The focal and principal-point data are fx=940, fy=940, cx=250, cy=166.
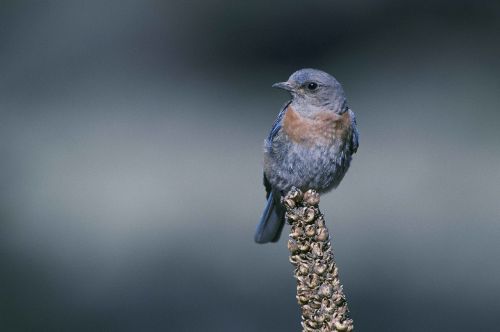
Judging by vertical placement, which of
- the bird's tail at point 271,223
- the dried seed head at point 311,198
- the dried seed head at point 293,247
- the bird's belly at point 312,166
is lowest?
the dried seed head at point 293,247

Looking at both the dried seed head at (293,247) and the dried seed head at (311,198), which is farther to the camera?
the dried seed head at (311,198)

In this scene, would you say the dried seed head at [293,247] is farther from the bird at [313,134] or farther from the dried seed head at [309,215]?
the bird at [313,134]

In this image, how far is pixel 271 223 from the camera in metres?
4.08

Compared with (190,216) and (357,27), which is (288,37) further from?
(190,216)

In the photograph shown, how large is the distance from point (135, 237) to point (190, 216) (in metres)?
0.45

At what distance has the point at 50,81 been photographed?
8.21 metres

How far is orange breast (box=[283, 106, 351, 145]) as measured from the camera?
12.0 ft

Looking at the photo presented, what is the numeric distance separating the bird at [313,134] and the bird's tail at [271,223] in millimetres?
310

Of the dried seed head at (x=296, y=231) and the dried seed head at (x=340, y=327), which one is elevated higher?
the dried seed head at (x=296, y=231)

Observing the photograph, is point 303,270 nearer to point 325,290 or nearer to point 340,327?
point 325,290

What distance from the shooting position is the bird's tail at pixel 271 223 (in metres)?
4.07

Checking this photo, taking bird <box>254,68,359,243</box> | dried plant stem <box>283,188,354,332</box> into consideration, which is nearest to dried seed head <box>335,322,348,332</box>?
dried plant stem <box>283,188,354,332</box>

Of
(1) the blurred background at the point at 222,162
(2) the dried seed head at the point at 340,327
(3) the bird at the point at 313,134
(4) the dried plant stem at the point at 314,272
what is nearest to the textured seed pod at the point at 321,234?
(4) the dried plant stem at the point at 314,272

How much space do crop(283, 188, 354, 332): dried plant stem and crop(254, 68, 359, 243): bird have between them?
4.73 feet
